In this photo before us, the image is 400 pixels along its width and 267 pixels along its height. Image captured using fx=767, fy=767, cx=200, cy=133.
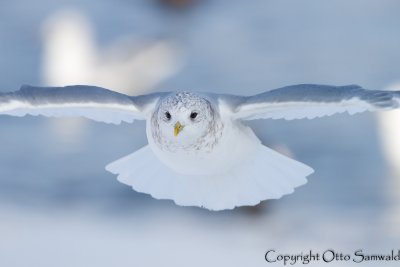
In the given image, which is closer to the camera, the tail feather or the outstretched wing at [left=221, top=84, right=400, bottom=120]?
the outstretched wing at [left=221, top=84, right=400, bottom=120]

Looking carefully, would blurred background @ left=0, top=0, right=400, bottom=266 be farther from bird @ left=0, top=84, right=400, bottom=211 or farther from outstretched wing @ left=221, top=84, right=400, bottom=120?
outstretched wing @ left=221, top=84, right=400, bottom=120

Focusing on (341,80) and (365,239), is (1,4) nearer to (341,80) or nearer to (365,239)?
(341,80)

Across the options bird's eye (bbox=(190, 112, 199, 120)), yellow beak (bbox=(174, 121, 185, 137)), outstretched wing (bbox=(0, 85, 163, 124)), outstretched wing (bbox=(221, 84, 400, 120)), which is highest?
outstretched wing (bbox=(0, 85, 163, 124))

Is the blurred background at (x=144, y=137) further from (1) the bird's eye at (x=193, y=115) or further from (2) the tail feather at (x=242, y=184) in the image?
(1) the bird's eye at (x=193, y=115)

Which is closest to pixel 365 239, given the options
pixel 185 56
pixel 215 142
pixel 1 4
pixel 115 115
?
pixel 215 142

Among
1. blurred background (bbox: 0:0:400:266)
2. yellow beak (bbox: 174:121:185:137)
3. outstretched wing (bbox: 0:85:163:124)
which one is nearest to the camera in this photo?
yellow beak (bbox: 174:121:185:137)

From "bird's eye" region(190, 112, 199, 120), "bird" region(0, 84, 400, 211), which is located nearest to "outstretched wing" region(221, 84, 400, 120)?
"bird" region(0, 84, 400, 211)

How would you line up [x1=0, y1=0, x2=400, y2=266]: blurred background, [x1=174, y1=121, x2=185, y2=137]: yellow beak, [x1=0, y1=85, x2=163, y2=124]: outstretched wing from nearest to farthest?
[x1=174, y1=121, x2=185, y2=137]: yellow beak
[x1=0, y1=85, x2=163, y2=124]: outstretched wing
[x1=0, y1=0, x2=400, y2=266]: blurred background
